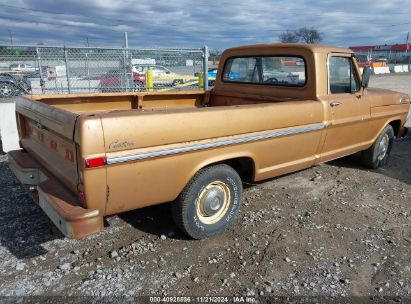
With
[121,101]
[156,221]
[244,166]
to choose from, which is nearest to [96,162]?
[156,221]

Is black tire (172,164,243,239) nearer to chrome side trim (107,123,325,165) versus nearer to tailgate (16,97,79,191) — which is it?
chrome side trim (107,123,325,165)

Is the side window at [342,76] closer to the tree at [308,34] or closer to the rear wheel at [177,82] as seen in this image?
the rear wheel at [177,82]

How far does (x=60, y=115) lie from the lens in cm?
286

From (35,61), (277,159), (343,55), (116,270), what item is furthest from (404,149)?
(35,61)

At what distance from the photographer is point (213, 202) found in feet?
11.6

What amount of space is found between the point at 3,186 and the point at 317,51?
432 centimetres

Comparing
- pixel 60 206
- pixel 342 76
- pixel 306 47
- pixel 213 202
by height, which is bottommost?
pixel 213 202

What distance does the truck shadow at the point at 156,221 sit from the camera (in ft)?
12.2

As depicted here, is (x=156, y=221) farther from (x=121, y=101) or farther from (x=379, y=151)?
(x=379, y=151)

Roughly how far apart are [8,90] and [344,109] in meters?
9.07

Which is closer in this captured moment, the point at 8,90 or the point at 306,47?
the point at 306,47

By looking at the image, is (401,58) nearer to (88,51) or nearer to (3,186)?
(88,51)

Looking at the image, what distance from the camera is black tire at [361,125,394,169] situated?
561cm

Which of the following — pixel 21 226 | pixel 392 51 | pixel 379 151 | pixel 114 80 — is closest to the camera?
pixel 21 226
